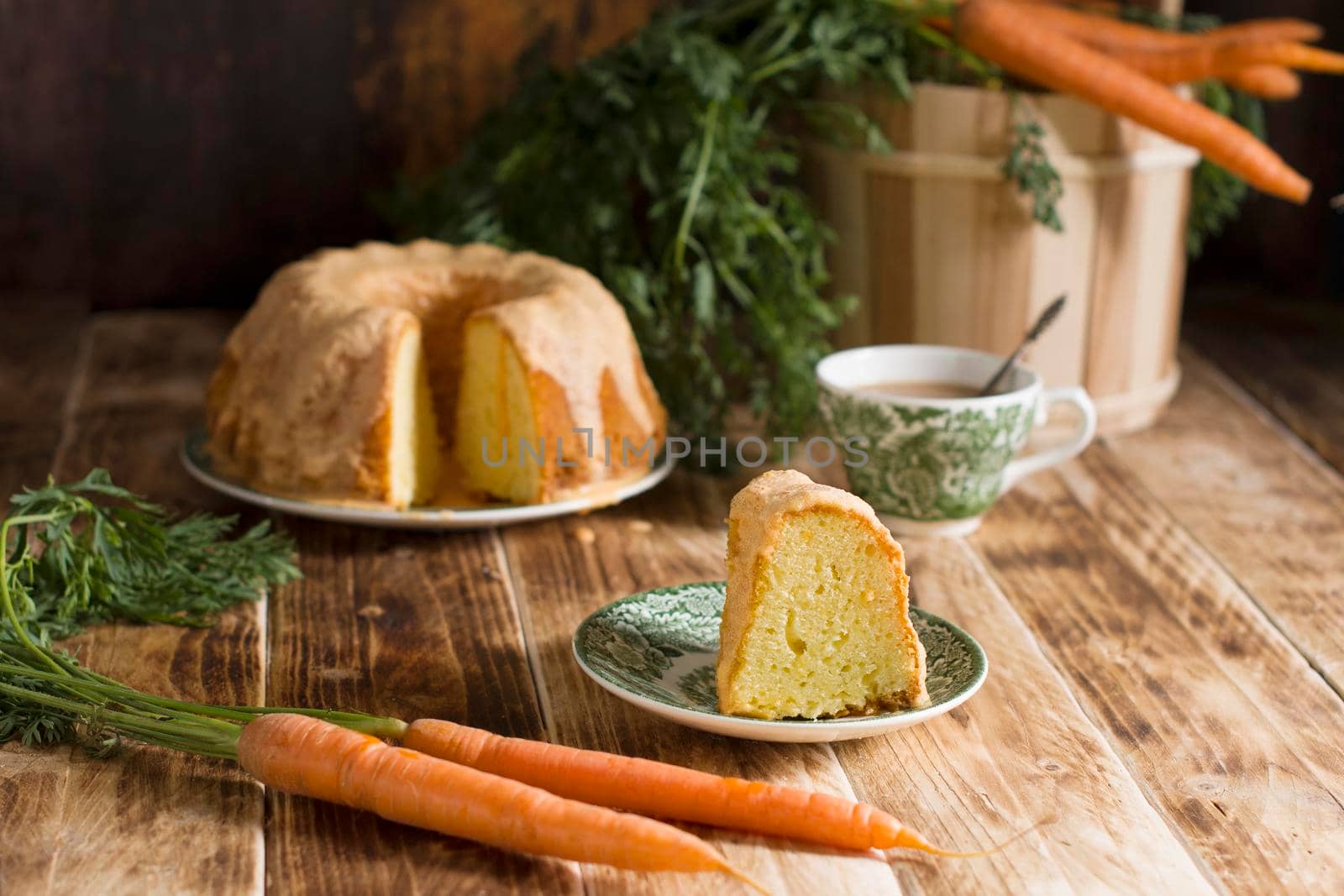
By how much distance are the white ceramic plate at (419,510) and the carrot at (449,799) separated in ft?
1.61

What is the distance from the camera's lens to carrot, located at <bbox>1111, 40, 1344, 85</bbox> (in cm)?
211

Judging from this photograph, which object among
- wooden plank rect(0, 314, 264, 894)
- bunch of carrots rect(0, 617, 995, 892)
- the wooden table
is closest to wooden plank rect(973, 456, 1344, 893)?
the wooden table

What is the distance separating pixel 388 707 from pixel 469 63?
5.41 feet

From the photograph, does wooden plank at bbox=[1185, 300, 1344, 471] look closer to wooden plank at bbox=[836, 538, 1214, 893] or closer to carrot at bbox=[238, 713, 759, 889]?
Result: wooden plank at bbox=[836, 538, 1214, 893]

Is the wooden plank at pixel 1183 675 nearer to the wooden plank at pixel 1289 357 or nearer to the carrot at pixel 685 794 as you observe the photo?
the carrot at pixel 685 794

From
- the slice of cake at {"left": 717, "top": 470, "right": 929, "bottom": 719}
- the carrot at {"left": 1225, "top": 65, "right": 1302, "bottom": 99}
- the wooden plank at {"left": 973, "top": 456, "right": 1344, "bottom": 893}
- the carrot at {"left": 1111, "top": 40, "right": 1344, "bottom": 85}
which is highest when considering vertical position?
the carrot at {"left": 1111, "top": 40, "right": 1344, "bottom": 85}

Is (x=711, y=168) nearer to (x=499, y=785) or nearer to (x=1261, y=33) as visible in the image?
(x=1261, y=33)

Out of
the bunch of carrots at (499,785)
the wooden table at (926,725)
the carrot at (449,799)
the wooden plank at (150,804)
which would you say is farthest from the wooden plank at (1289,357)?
the wooden plank at (150,804)

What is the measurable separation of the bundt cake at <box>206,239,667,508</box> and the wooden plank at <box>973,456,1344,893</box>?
0.51m

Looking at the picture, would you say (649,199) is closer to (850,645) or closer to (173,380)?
(173,380)

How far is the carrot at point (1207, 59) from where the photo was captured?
2.11 metres

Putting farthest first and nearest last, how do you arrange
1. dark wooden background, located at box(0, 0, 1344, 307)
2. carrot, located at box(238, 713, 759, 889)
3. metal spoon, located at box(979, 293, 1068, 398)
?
1. dark wooden background, located at box(0, 0, 1344, 307)
2. metal spoon, located at box(979, 293, 1068, 398)
3. carrot, located at box(238, 713, 759, 889)

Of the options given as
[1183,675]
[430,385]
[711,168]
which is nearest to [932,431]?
[1183,675]

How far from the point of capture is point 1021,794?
1277mm
